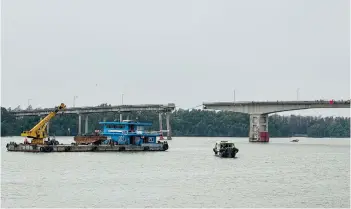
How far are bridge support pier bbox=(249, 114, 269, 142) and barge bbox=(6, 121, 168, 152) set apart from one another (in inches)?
2139

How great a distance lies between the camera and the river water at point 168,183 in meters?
48.1

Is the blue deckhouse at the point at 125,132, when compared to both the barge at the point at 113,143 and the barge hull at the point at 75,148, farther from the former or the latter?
the barge hull at the point at 75,148

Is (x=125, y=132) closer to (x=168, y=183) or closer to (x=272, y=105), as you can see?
(x=168, y=183)

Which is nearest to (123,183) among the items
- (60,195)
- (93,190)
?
(93,190)

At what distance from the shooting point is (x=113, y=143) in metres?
105

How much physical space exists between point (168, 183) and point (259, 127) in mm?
102391

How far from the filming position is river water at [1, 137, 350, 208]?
158ft

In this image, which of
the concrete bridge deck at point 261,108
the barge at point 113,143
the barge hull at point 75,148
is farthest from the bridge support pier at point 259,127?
the barge hull at point 75,148

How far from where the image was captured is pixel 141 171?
70500mm

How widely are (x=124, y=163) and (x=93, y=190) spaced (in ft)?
88.8

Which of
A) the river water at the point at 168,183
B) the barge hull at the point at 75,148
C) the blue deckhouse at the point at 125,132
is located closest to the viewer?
the river water at the point at 168,183

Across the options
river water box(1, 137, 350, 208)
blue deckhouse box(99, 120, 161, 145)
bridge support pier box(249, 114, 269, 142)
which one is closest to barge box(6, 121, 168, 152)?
blue deckhouse box(99, 120, 161, 145)

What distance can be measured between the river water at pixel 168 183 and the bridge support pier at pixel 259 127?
235ft

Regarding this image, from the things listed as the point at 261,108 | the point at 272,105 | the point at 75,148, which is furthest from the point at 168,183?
the point at 261,108
